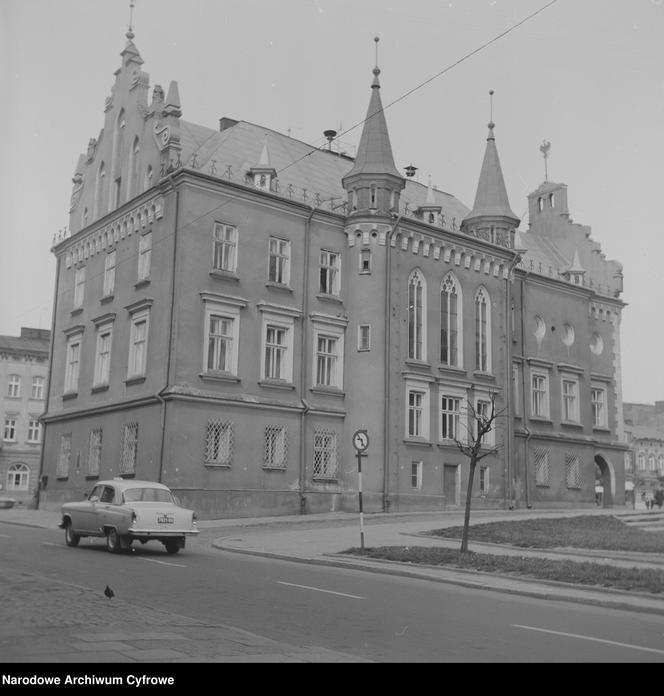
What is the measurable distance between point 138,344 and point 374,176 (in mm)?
12954

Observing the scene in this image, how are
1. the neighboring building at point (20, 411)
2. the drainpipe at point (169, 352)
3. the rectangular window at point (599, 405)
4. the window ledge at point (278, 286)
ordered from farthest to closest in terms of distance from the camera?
the neighboring building at point (20, 411)
the rectangular window at point (599, 405)
the window ledge at point (278, 286)
the drainpipe at point (169, 352)

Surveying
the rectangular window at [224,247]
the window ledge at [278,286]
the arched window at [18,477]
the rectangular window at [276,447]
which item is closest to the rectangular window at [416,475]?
the rectangular window at [276,447]

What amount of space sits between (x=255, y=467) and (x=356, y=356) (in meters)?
7.15

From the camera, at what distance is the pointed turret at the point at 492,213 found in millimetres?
46000

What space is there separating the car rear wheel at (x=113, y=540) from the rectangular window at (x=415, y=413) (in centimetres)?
2141

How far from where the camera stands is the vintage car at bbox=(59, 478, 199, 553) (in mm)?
19812

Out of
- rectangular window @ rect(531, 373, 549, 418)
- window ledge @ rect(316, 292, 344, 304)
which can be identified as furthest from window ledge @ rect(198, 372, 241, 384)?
rectangular window @ rect(531, 373, 549, 418)

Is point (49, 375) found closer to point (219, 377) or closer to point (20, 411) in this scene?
point (219, 377)

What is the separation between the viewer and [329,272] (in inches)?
1572

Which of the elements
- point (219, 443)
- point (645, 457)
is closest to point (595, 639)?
point (219, 443)

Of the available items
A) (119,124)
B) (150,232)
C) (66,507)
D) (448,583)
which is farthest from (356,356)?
(448,583)

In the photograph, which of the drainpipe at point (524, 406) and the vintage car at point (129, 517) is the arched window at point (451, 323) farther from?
the vintage car at point (129, 517)

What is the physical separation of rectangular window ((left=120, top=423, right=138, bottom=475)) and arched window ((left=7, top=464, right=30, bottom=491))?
144 ft

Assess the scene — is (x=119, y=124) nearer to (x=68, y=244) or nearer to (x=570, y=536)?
(x=68, y=244)
